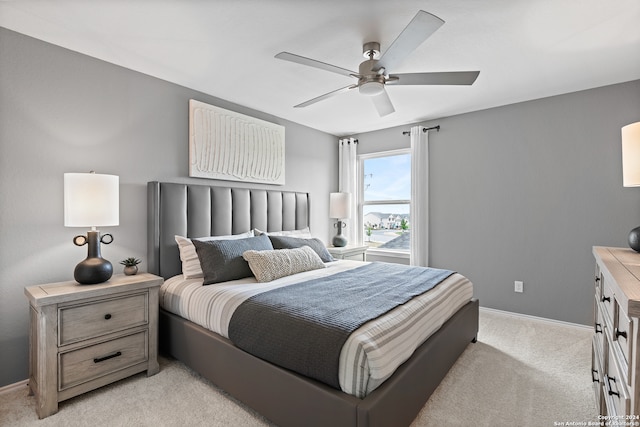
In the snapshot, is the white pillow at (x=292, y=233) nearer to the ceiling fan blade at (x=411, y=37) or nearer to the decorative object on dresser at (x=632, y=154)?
the ceiling fan blade at (x=411, y=37)

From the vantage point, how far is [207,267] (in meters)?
2.50

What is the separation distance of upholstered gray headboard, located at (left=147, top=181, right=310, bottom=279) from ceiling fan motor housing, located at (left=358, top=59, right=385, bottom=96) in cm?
180

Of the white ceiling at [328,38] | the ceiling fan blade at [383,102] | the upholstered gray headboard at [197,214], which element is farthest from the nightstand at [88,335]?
the ceiling fan blade at [383,102]

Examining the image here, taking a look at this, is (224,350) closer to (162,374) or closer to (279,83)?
(162,374)

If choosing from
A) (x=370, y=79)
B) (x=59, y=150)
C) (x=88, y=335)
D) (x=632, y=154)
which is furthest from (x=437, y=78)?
(x=88, y=335)

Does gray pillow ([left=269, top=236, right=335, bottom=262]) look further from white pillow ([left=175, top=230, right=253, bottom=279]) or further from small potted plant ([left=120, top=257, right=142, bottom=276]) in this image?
small potted plant ([left=120, top=257, right=142, bottom=276])

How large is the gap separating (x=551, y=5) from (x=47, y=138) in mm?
3518

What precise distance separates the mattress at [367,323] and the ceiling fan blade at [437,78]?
153 cm

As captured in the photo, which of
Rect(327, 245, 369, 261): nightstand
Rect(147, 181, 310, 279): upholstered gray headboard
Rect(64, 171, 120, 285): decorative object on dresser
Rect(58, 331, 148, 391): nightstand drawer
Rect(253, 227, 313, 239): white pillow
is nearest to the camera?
Rect(58, 331, 148, 391): nightstand drawer

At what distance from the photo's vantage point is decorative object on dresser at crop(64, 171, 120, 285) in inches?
79.4

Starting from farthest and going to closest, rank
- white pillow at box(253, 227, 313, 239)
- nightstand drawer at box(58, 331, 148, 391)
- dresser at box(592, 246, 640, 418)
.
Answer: white pillow at box(253, 227, 313, 239) < nightstand drawer at box(58, 331, 148, 391) < dresser at box(592, 246, 640, 418)

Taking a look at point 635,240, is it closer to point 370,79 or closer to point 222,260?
point 370,79

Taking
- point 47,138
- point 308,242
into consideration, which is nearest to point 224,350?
point 308,242

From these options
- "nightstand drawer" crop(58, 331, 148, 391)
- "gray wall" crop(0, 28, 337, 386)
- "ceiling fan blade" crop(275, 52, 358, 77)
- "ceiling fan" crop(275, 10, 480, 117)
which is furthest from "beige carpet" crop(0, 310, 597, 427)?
"ceiling fan blade" crop(275, 52, 358, 77)
